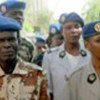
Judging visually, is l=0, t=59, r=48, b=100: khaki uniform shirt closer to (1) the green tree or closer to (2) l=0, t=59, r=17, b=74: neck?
(2) l=0, t=59, r=17, b=74: neck

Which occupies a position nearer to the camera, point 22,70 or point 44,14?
point 22,70

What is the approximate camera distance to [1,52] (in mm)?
4227

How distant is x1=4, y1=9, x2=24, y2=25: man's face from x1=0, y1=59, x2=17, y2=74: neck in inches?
76.9

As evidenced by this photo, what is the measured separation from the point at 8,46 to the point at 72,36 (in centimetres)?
223

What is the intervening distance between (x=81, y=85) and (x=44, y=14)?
44216mm

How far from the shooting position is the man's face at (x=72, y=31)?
631 cm

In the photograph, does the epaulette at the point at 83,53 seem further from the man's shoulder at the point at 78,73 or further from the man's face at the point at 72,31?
the man's shoulder at the point at 78,73

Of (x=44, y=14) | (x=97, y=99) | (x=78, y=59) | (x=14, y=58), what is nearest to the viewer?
(x=14, y=58)

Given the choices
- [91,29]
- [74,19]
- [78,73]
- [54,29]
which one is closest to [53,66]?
[74,19]

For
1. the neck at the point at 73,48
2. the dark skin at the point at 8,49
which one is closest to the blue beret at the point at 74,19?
the neck at the point at 73,48

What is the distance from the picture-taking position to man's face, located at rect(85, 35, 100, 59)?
494 cm

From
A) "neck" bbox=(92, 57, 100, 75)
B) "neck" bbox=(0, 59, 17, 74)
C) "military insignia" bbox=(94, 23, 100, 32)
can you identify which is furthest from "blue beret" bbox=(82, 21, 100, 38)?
"neck" bbox=(0, 59, 17, 74)

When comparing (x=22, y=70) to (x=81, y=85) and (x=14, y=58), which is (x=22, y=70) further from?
(x=81, y=85)

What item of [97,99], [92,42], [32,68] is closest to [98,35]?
[92,42]
